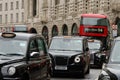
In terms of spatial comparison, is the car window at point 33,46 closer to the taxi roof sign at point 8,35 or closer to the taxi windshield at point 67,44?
the taxi roof sign at point 8,35

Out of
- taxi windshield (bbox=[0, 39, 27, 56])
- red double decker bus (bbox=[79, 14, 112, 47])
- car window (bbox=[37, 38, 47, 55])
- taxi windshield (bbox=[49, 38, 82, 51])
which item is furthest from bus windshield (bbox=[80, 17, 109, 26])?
taxi windshield (bbox=[0, 39, 27, 56])

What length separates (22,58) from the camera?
1069 centimetres

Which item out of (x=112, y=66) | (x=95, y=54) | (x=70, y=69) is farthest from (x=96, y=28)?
(x=112, y=66)

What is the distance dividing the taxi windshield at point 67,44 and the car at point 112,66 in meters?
9.09

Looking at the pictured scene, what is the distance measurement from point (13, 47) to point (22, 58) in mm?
655

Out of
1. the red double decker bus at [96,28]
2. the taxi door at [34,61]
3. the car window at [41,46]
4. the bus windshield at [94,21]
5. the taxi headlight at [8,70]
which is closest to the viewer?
the taxi headlight at [8,70]

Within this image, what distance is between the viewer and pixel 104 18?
4141 centimetres

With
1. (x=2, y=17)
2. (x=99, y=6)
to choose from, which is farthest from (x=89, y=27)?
(x=2, y=17)

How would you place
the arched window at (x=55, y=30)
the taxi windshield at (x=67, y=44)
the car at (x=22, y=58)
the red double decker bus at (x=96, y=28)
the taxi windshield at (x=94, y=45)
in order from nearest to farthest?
the car at (x=22, y=58)
the taxi windshield at (x=67, y=44)
the taxi windshield at (x=94, y=45)
the red double decker bus at (x=96, y=28)
the arched window at (x=55, y=30)

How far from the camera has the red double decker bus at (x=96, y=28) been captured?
40594mm

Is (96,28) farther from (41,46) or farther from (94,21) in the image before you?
(41,46)

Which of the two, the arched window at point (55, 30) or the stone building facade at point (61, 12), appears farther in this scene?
the arched window at point (55, 30)

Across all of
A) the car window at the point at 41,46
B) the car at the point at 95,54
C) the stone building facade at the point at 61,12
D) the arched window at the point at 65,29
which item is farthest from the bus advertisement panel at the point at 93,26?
the car window at the point at 41,46

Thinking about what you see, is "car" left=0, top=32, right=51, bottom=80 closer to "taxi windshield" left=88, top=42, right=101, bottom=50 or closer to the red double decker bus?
"taxi windshield" left=88, top=42, right=101, bottom=50
